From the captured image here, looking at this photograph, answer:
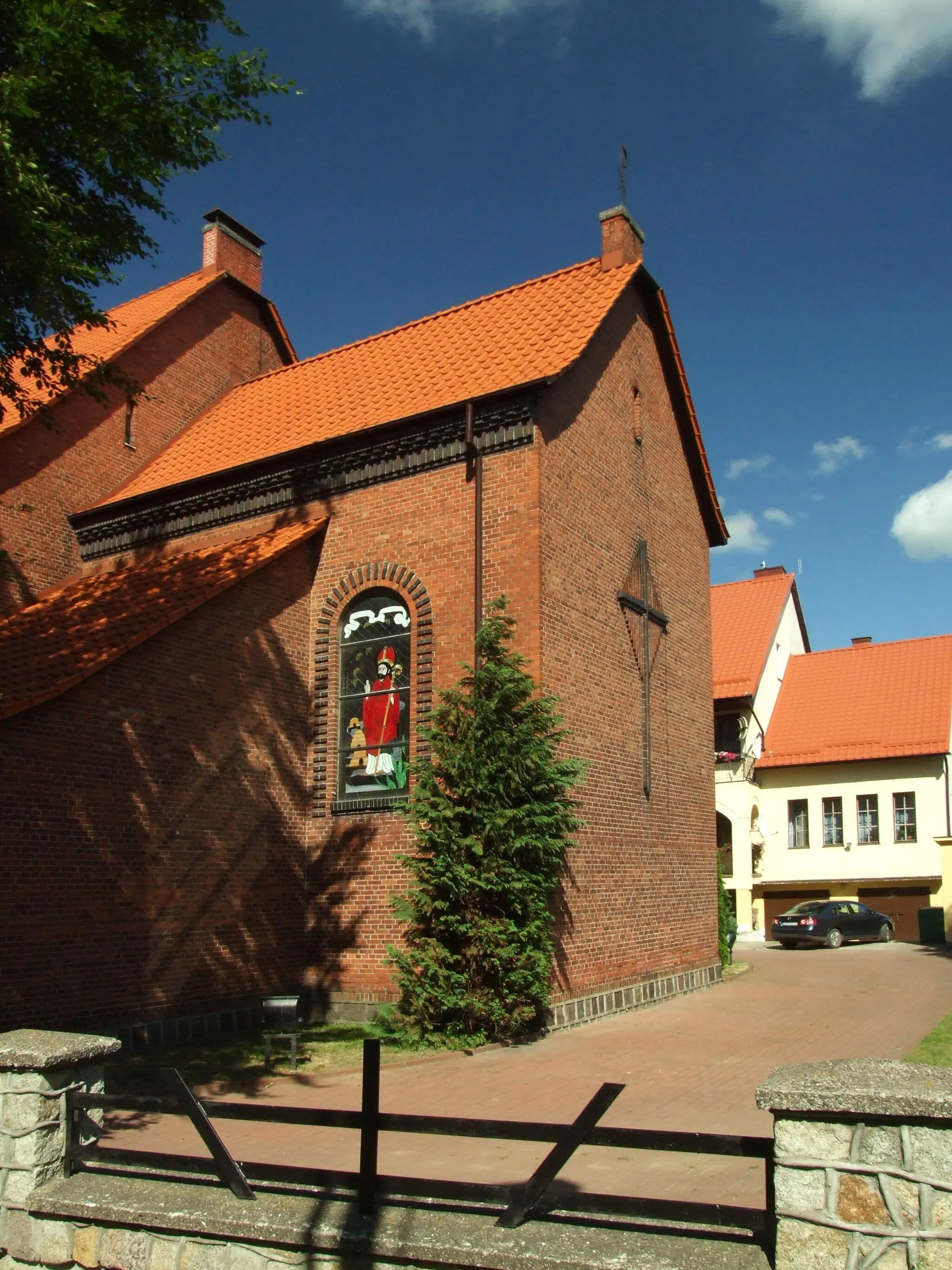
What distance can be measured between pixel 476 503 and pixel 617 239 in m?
5.57

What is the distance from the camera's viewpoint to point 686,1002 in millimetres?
15266

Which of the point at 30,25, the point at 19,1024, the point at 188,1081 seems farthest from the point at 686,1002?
the point at 30,25

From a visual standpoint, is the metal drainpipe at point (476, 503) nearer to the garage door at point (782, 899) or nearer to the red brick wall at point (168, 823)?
the red brick wall at point (168, 823)

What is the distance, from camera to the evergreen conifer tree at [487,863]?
11.5 metres

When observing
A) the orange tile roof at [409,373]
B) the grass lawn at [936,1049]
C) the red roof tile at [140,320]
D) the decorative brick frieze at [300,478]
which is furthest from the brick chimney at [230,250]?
the grass lawn at [936,1049]

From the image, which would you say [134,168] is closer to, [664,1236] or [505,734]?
[505,734]

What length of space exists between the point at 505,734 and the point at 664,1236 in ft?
24.6

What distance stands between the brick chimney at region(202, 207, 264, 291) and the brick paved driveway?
1628 cm

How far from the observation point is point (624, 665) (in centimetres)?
1519

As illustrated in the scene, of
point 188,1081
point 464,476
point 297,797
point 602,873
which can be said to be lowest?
point 188,1081

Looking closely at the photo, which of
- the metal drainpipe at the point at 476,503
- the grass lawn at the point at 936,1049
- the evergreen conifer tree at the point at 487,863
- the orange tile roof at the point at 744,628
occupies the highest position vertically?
the orange tile roof at the point at 744,628

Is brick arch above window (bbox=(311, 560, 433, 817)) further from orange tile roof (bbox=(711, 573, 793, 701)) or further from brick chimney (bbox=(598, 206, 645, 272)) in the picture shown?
orange tile roof (bbox=(711, 573, 793, 701))

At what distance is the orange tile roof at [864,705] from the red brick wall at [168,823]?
20.7 m

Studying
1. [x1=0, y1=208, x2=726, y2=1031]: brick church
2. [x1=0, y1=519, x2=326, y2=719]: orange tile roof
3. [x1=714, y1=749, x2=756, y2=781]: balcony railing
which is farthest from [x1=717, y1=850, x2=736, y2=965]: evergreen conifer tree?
[x1=714, y1=749, x2=756, y2=781]: balcony railing
